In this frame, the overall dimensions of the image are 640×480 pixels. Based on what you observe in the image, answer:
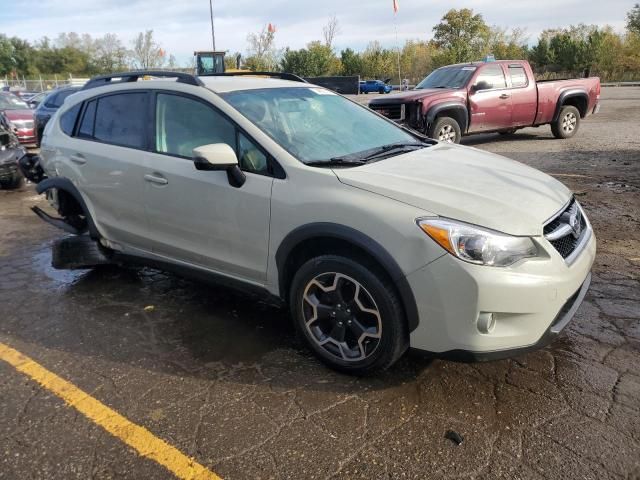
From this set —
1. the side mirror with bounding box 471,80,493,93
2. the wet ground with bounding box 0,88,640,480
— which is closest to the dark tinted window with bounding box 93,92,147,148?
the wet ground with bounding box 0,88,640,480

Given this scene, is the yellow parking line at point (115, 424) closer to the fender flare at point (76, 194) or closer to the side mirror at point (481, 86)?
the fender flare at point (76, 194)

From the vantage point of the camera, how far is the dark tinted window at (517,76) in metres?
11.5

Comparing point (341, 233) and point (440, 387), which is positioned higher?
point (341, 233)

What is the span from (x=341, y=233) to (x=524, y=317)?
1.00m

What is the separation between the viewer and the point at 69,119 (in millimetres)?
4543

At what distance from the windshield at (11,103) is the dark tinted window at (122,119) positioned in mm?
11852

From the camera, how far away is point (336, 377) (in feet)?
9.93

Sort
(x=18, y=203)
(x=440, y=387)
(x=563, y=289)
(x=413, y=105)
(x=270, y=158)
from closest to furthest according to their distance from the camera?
(x=563, y=289) → (x=440, y=387) → (x=270, y=158) → (x=18, y=203) → (x=413, y=105)

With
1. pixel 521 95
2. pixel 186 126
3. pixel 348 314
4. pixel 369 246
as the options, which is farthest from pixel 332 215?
pixel 521 95

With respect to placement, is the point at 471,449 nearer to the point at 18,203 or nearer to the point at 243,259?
the point at 243,259

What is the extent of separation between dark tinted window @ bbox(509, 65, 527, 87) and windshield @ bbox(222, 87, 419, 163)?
8.69 metres

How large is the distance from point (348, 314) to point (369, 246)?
468mm

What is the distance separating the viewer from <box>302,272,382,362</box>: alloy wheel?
2.82 metres

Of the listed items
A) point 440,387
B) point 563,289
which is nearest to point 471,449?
point 440,387
